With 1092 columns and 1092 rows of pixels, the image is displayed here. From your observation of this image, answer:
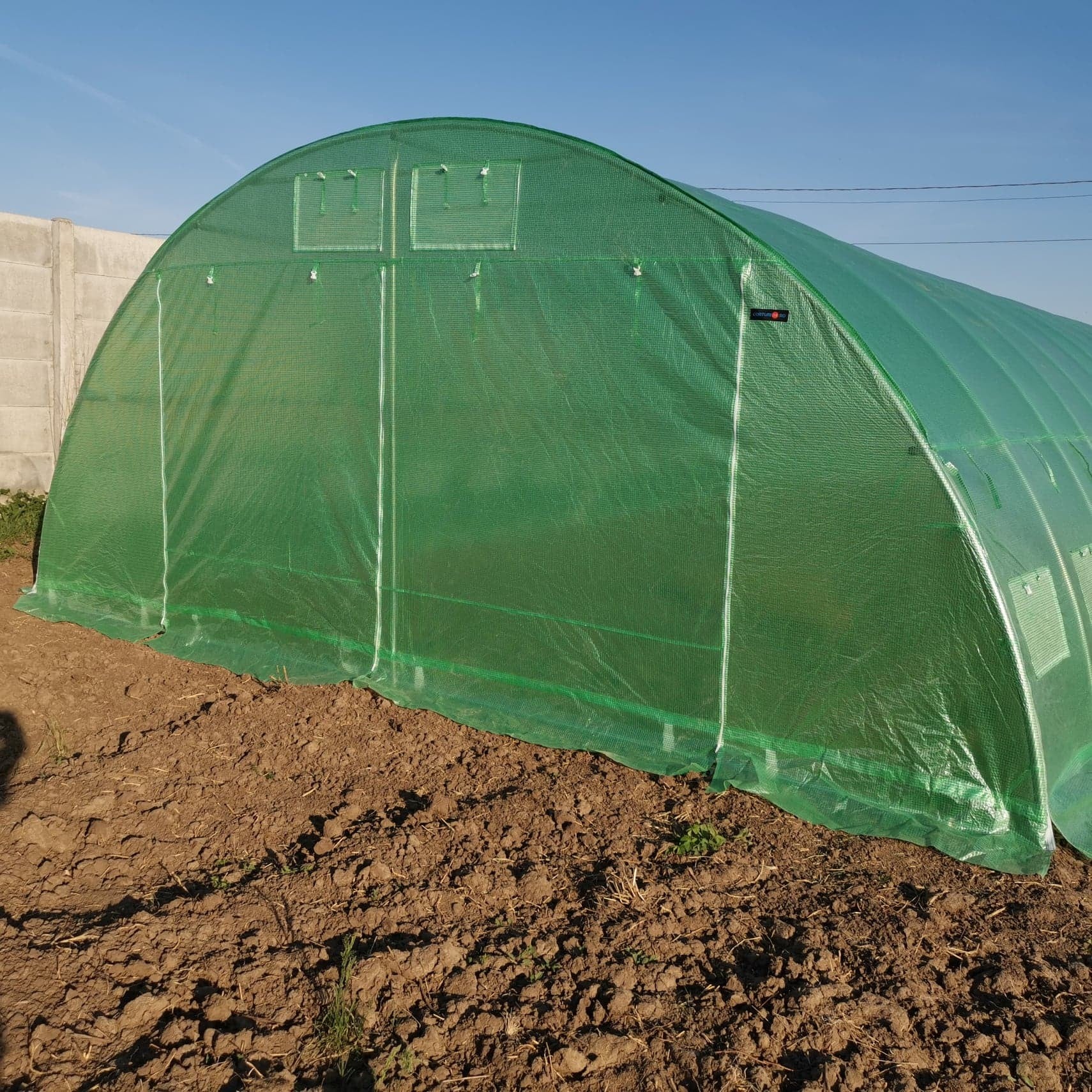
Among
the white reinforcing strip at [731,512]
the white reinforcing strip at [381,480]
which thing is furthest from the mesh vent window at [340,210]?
the white reinforcing strip at [731,512]

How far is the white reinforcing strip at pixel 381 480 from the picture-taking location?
5438mm

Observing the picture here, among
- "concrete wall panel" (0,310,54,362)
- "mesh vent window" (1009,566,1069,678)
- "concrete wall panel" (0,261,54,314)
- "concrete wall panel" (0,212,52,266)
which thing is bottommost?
"mesh vent window" (1009,566,1069,678)

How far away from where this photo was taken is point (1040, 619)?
4395 millimetres

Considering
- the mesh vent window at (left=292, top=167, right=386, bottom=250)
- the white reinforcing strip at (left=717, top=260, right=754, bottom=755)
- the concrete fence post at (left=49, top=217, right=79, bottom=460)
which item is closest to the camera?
the white reinforcing strip at (left=717, top=260, right=754, bottom=755)

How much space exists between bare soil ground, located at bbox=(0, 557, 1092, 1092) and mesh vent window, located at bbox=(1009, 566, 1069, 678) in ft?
2.65

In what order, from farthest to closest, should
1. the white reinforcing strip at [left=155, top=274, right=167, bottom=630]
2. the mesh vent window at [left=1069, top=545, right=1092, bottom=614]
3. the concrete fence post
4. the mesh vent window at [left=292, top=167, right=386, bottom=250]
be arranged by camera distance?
1. the concrete fence post
2. the white reinforcing strip at [left=155, top=274, right=167, bottom=630]
3. the mesh vent window at [left=292, top=167, right=386, bottom=250]
4. the mesh vent window at [left=1069, top=545, right=1092, bottom=614]

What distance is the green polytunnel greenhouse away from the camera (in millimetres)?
4176

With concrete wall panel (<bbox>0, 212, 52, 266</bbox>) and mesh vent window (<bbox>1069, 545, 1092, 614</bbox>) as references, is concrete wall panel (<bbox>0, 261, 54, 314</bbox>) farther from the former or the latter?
mesh vent window (<bbox>1069, 545, 1092, 614</bbox>)

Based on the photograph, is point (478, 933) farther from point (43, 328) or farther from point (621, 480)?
point (43, 328)

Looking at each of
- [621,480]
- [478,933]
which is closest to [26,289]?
[621,480]

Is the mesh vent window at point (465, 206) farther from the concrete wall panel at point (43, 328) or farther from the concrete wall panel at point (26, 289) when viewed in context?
the concrete wall panel at point (26, 289)

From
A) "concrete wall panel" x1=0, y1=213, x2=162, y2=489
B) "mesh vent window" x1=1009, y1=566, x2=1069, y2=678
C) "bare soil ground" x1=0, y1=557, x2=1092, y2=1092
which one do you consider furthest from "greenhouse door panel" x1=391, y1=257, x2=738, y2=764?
"concrete wall panel" x1=0, y1=213, x2=162, y2=489

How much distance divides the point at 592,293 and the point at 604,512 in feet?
3.25

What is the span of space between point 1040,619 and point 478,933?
2.65m
